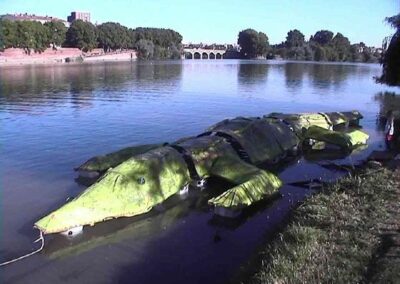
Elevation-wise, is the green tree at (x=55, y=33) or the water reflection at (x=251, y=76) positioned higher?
the green tree at (x=55, y=33)

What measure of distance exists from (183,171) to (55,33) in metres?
169

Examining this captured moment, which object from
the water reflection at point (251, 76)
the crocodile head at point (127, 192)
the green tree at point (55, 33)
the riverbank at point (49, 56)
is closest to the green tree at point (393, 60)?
the crocodile head at point (127, 192)

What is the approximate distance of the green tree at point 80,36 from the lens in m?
187

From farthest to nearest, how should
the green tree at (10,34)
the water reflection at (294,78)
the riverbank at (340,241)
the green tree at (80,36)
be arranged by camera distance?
the green tree at (80,36) < the green tree at (10,34) < the water reflection at (294,78) < the riverbank at (340,241)

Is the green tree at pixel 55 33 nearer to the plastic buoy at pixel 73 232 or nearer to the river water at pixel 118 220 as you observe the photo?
the river water at pixel 118 220

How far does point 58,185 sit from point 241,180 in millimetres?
8248

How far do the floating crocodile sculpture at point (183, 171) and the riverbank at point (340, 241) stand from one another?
4.14 metres

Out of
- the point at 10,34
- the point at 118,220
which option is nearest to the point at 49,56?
the point at 10,34

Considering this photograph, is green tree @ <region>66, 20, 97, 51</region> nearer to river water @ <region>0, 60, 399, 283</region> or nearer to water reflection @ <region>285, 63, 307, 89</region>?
water reflection @ <region>285, 63, 307, 89</region>

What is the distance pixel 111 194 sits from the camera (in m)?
16.7

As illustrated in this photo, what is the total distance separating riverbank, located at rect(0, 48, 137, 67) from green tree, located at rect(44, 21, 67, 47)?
10.0ft

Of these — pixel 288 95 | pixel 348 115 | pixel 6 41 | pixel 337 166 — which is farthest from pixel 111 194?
pixel 6 41

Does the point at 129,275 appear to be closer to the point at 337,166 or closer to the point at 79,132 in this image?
the point at 337,166

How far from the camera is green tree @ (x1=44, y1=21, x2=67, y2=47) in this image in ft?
561
